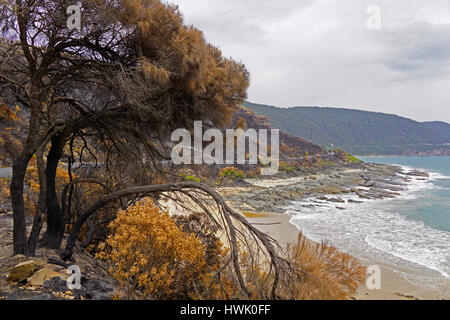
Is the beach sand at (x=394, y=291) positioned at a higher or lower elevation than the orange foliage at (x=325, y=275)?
lower

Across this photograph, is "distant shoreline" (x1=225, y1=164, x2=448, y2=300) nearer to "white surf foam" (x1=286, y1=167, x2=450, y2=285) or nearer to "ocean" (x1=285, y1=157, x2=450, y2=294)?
"ocean" (x1=285, y1=157, x2=450, y2=294)

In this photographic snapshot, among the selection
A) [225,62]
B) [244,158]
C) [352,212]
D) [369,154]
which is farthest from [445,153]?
[225,62]

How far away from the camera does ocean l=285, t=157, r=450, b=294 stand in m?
9.87

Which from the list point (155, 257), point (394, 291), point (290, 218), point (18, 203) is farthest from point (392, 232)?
point (18, 203)

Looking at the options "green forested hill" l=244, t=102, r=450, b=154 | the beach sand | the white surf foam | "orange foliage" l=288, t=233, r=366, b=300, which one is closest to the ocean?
the white surf foam

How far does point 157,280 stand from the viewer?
4039 millimetres

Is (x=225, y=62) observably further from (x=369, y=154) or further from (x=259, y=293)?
(x=369, y=154)

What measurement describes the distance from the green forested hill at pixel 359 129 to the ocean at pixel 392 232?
105902 mm

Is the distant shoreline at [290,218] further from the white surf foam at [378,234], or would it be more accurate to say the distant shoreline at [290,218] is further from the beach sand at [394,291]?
the white surf foam at [378,234]

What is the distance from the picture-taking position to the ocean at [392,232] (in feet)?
32.4

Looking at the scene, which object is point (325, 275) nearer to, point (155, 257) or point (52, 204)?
point (155, 257)

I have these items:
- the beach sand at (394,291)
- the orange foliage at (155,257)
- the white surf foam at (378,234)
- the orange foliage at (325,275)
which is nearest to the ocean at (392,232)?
the white surf foam at (378,234)

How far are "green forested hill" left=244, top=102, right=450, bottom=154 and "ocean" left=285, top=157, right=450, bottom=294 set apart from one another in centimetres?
10590
